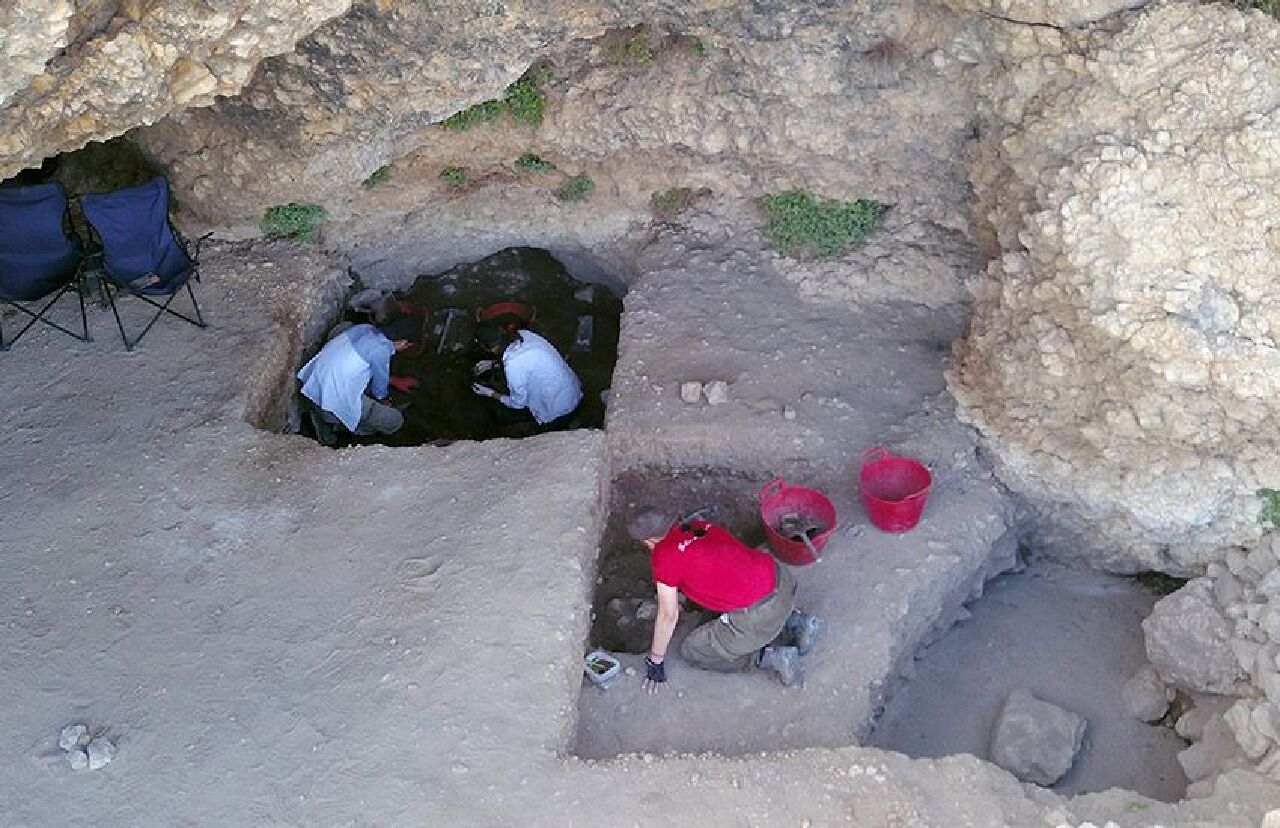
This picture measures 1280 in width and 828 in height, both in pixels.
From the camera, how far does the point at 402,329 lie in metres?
8.18

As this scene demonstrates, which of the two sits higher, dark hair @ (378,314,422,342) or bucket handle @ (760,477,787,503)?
bucket handle @ (760,477,787,503)

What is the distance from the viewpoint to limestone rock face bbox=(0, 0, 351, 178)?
446 centimetres

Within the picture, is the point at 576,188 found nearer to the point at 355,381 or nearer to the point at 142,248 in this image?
the point at 355,381

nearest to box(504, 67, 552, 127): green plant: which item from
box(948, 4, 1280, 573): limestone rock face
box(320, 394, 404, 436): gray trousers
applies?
box(320, 394, 404, 436): gray trousers

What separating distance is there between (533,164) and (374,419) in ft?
6.54

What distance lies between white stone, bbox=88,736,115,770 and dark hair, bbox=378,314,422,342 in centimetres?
350

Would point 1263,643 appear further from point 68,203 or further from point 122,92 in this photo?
point 68,203

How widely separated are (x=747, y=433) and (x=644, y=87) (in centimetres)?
225

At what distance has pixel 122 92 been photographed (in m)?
5.09

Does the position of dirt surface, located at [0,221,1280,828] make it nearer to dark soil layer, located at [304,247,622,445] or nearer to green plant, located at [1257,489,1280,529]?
dark soil layer, located at [304,247,622,445]

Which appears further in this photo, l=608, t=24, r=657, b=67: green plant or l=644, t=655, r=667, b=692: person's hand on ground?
l=608, t=24, r=657, b=67: green plant

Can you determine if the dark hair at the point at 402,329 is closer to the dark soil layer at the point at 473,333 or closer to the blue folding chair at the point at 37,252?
the dark soil layer at the point at 473,333

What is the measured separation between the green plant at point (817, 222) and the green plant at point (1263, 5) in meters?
2.42

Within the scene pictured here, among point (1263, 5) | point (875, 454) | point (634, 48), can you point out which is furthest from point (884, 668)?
point (634, 48)
